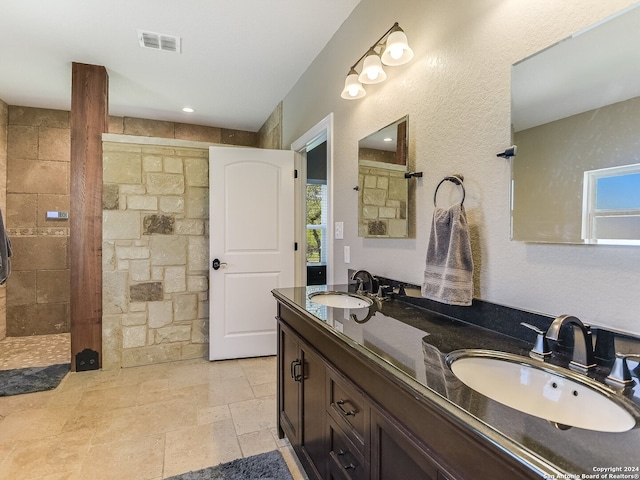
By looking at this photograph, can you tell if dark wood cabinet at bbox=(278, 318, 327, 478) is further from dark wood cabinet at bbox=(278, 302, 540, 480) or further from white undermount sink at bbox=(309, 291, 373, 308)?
white undermount sink at bbox=(309, 291, 373, 308)

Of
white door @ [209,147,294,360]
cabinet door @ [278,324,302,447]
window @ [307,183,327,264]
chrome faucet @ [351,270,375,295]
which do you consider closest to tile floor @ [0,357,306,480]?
cabinet door @ [278,324,302,447]

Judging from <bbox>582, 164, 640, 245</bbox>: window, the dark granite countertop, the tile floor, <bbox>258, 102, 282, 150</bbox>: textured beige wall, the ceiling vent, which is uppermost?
the ceiling vent

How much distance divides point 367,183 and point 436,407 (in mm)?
1471

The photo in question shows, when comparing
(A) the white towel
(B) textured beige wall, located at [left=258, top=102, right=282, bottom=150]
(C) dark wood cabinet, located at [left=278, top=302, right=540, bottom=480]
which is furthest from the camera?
(B) textured beige wall, located at [left=258, top=102, right=282, bottom=150]

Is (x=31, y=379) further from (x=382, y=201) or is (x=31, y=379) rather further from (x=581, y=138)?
(x=581, y=138)

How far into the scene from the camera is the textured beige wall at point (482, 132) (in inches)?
35.9

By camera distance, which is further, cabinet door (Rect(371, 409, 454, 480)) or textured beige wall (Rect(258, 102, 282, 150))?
textured beige wall (Rect(258, 102, 282, 150))

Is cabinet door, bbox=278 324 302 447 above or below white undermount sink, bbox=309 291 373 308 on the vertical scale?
below

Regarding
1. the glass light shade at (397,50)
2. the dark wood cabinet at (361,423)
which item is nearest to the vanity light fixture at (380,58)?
the glass light shade at (397,50)

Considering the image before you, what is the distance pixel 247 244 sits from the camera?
3.16 m

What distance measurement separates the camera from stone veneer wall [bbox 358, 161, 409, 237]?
169 centimetres

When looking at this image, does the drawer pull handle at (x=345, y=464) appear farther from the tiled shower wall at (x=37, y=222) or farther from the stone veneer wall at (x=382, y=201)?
the tiled shower wall at (x=37, y=222)

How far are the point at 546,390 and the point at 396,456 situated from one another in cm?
40

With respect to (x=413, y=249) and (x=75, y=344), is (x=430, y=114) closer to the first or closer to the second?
(x=413, y=249)
